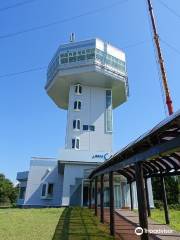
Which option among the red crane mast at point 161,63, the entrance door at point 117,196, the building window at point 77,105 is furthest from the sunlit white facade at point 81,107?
the red crane mast at point 161,63

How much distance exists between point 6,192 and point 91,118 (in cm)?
4112

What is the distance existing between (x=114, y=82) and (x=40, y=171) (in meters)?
16.3

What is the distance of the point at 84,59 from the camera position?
3409 cm

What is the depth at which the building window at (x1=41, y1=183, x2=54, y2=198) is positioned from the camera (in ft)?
97.8

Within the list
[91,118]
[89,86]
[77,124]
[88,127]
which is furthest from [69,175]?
[89,86]

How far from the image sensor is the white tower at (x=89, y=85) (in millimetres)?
32812

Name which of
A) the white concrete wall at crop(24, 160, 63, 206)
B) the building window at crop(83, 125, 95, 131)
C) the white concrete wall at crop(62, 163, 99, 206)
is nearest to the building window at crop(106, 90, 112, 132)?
the building window at crop(83, 125, 95, 131)

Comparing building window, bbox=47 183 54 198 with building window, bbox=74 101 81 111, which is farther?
building window, bbox=74 101 81 111

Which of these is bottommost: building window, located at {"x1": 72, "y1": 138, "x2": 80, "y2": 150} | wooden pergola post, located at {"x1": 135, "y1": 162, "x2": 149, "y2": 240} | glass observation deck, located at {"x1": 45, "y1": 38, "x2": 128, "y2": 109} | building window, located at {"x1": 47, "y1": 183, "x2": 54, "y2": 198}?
wooden pergola post, located at {"x1": 135, "y1": 162, "x2": 149, "y2": 240}

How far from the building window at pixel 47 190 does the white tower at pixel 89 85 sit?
5.46 metres

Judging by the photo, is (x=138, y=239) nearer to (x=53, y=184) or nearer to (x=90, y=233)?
(x=90, y=233)

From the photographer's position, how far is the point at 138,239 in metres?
7.80

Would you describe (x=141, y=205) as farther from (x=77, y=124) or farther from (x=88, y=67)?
(x=88, y=67)

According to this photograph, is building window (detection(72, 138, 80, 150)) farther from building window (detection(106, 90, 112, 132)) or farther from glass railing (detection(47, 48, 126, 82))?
glass railing (detection(47, 48, 126, 82))
